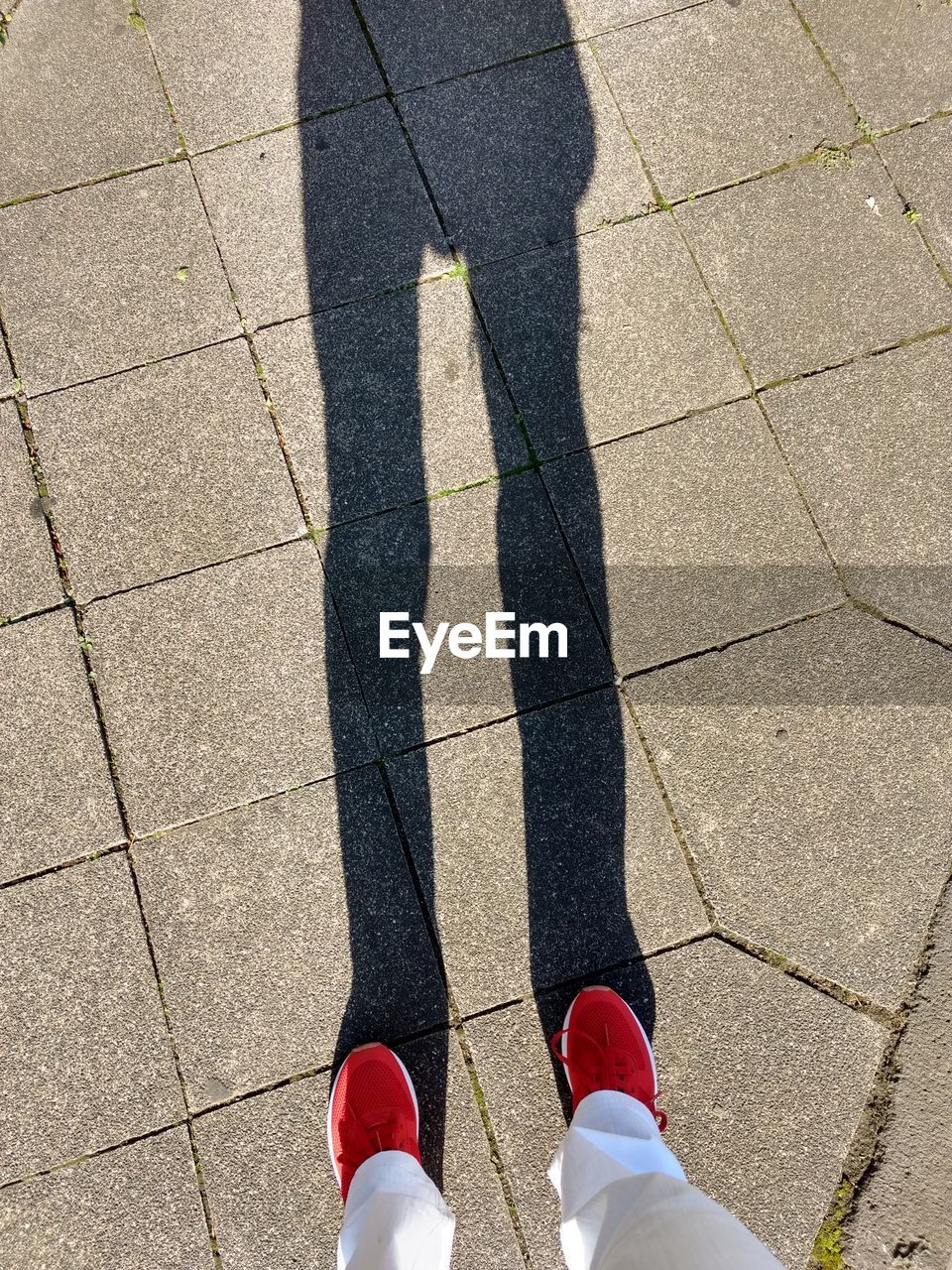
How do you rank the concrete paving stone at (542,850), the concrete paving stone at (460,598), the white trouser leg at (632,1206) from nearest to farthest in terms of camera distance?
1. the white trouser leg at (632,1206)
2. the concrete paving stone at (542,850)
3. the concrete paving stone at (460,598)

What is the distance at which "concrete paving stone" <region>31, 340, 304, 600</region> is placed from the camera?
3250 millimetres

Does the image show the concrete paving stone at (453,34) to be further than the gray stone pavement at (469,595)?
Yes

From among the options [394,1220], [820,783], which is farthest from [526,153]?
[394,1220]

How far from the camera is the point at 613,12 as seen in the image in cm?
380

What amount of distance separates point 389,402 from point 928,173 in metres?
2.41

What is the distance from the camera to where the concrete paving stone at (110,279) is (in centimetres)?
342

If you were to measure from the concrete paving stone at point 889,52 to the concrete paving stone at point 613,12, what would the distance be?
60 cm

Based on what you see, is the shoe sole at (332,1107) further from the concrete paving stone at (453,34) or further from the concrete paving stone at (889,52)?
the concrete paving stone at (889,52)

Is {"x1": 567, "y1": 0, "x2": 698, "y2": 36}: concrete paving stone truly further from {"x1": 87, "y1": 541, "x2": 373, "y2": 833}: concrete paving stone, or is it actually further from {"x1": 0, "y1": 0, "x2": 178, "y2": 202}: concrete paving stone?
{"x1": 87, "y1": 541, "x2": 373, "y2": 833}: concrete paving stone

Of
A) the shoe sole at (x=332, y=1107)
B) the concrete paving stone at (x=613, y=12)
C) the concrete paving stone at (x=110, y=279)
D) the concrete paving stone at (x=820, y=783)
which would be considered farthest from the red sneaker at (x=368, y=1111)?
the concrete paving stone at (x=613, y=12)

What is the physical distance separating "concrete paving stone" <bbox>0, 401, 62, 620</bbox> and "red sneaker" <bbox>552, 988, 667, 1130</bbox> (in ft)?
7.53

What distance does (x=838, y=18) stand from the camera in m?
3.81

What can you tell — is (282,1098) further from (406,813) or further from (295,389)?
(295,389)

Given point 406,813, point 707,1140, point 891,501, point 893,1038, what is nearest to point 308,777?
point 406,813
